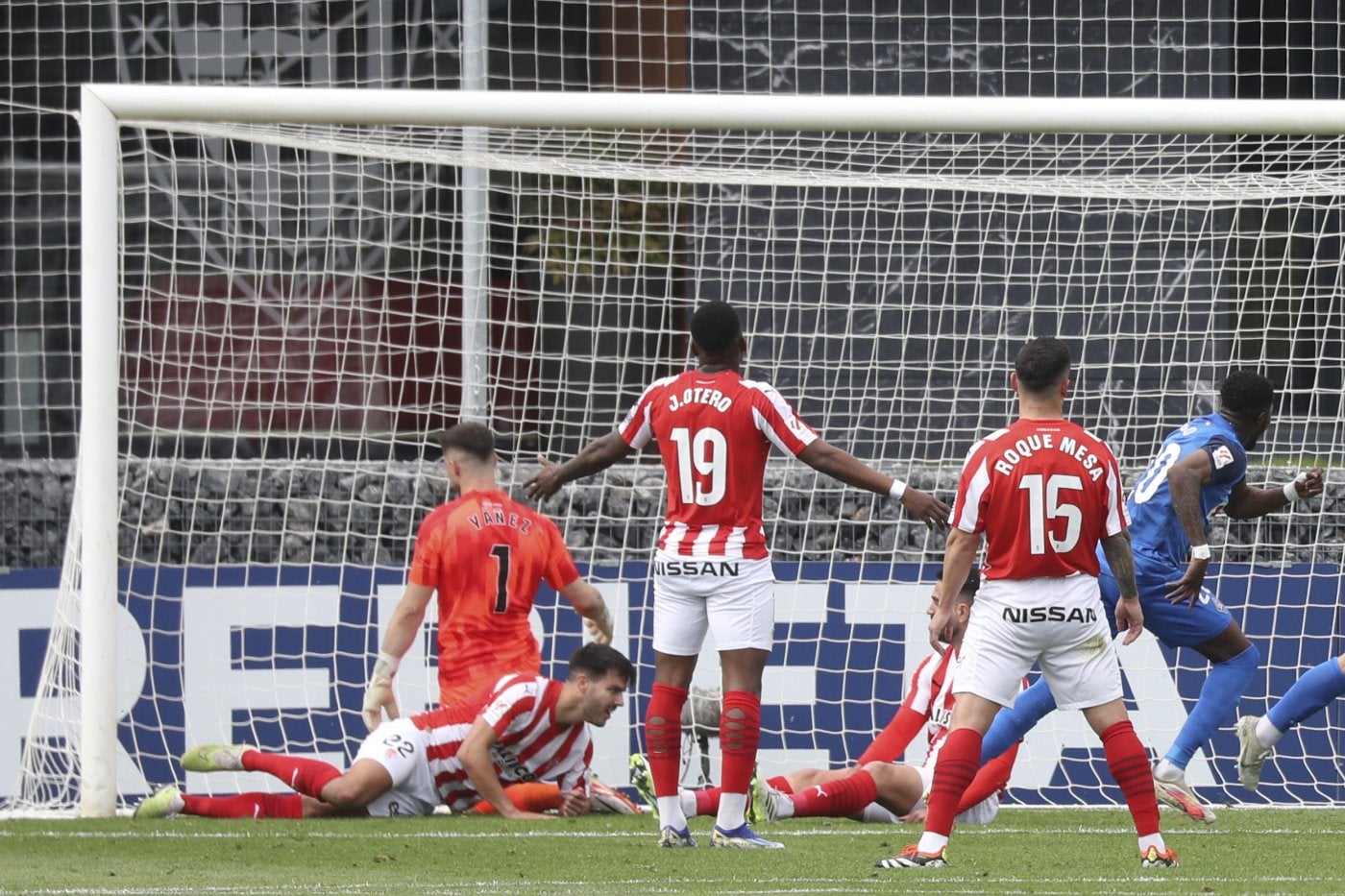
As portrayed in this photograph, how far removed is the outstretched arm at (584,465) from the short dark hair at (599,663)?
1053mm

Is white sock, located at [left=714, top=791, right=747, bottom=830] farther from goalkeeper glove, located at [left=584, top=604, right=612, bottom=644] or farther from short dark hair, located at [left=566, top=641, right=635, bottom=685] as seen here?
goalkeeper glove, located at [left=584, top=604, right=612, bottom=644]

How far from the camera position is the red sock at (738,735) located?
20.9 feet

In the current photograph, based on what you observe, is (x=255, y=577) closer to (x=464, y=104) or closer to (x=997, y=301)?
(x=464, y=104)

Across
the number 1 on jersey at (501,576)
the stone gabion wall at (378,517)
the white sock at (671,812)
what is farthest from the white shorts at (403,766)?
the white sock at (671,812)

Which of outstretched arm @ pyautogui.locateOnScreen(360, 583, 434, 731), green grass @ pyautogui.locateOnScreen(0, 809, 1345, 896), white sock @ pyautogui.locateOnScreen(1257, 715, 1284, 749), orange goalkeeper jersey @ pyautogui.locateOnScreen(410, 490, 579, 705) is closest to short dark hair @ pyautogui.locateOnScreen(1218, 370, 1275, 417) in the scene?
white sock @ pyautogui.locateOnScreen(1257, 715, 1284, 749)

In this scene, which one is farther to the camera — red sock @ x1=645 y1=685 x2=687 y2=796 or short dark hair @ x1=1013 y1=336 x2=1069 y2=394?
red sock @ x1=645 y1=685 x2=687 y2=796

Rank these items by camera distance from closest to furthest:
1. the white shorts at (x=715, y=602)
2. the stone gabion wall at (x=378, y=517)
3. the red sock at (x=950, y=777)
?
the red sock at (x=950, y=777), the white shorts at (x=715, y=602), the stone gabion wall at (x=378, y=517)

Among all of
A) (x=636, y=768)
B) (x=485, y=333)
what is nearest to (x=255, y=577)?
(x=485, y=333)

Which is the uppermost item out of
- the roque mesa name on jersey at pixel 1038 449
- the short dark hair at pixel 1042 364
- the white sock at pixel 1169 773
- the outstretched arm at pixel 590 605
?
the short dark hair at pixel 1042 364

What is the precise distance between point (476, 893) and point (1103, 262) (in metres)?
6.15

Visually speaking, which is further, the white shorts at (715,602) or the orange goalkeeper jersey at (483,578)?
the orange goalkeeper jersey at (483,578)

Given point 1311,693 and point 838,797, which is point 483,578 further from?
point 1311,693

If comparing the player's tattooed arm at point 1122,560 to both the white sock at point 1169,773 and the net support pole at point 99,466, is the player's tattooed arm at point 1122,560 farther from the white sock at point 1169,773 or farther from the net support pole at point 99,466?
the net support pole at point 99,466

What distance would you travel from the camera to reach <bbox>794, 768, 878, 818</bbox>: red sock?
23.7 ft
